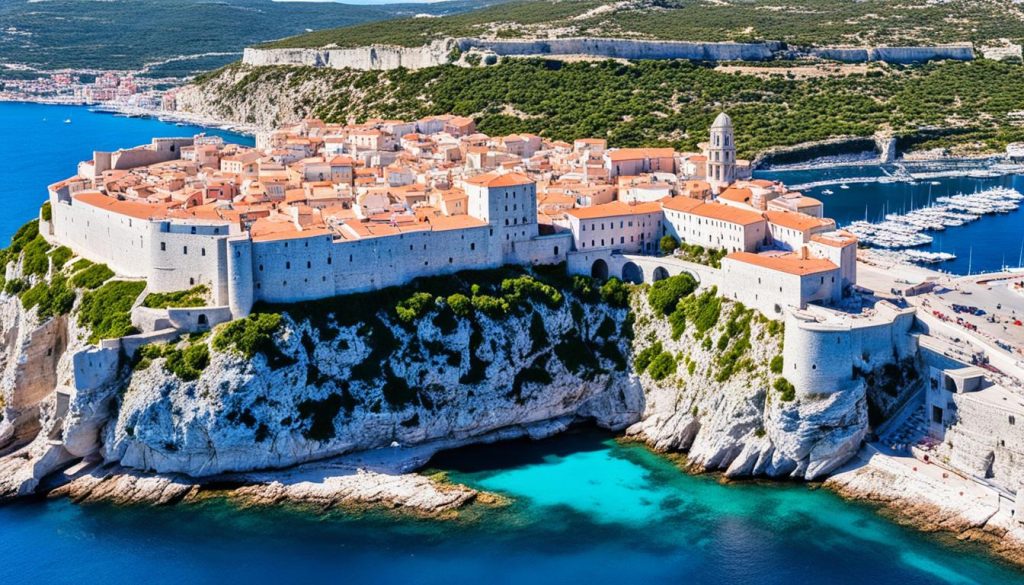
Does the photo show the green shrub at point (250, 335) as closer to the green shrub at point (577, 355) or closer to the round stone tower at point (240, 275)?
the round stone tower at point (240, 275)

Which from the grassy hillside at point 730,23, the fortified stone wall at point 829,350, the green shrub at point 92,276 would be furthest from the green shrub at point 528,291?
the grassy hillside at point 730,23

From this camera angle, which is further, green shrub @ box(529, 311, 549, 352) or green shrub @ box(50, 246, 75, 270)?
green shrub @ box(50, 246, 75, 270)

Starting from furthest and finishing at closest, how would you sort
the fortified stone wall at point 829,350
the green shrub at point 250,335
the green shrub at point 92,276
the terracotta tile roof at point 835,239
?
the green shrub at point 92,276
the terracotta tile roof at point 835,239
the green shrub at point 250,335
the fortified stone wall at point 829,350

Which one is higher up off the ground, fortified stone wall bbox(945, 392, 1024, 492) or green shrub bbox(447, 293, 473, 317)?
green shrub bbox(447, 293, 473, 317)

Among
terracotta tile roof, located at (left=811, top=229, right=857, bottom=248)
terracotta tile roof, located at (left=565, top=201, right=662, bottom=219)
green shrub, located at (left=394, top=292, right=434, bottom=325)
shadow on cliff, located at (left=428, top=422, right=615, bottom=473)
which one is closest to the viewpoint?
shadow on cliff, located at (left=428, top=422, right=615, bottom=473)

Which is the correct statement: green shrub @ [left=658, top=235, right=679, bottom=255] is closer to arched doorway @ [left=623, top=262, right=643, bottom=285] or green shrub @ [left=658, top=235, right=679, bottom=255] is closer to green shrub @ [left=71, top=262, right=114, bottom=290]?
arched doorway @ [left=623, top=262, right=643, bottom=285]

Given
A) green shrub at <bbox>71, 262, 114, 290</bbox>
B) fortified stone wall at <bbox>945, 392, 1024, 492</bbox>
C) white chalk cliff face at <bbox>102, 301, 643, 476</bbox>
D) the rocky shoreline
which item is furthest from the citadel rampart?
fortified stone wall at <bbox>945, 392, 1024, 492</bbox>

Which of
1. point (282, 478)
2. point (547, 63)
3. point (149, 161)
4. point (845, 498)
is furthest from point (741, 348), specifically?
point (547, 63)
